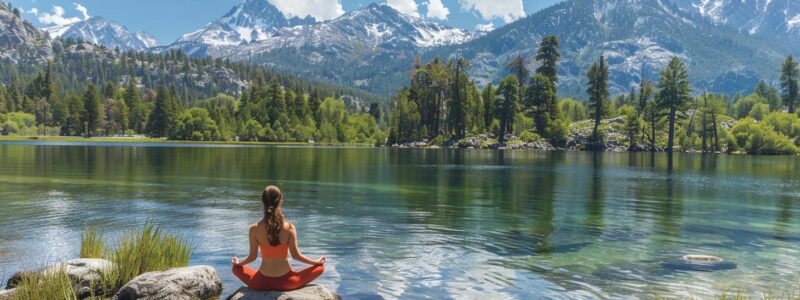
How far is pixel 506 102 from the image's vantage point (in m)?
156

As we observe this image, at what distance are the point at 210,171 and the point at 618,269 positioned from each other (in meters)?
53.2

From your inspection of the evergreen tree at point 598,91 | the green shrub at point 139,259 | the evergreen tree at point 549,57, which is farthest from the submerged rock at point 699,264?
the evergreen tree at point 549,57

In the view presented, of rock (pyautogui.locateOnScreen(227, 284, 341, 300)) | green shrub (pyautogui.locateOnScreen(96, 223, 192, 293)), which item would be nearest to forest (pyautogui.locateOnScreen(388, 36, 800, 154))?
green shrub (pyautogui.locateOnScreen(96, 223, 192, 293))

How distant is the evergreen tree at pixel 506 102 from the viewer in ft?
511

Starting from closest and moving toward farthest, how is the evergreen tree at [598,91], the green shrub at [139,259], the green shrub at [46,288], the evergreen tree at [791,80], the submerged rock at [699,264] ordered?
1. the green shrub at [46,288]
2. the green shrub at [139,259]
3. the submerged rock at [699,264]
4. the evergreen tree at [598,91]
5. the evergreen tree at [791,80]

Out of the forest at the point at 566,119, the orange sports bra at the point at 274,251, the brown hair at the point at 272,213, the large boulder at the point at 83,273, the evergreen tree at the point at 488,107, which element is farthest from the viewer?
the evergreen tree at the point at 488,107

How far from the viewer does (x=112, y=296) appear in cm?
1324

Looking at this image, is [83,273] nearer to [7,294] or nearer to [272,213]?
[7,294]

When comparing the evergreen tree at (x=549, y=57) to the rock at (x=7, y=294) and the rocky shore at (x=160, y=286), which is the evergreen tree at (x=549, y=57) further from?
the rock at (x=7, y=294)

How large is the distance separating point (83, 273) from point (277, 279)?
16.8 ft

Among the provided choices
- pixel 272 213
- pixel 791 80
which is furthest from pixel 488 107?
pixel 272 213

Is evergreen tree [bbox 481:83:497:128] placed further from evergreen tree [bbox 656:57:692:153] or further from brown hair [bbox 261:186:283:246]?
brown hair [bbox 261:186:283:246]

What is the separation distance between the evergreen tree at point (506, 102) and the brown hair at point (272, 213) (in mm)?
146555

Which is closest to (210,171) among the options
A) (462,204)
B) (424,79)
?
(462,204)
